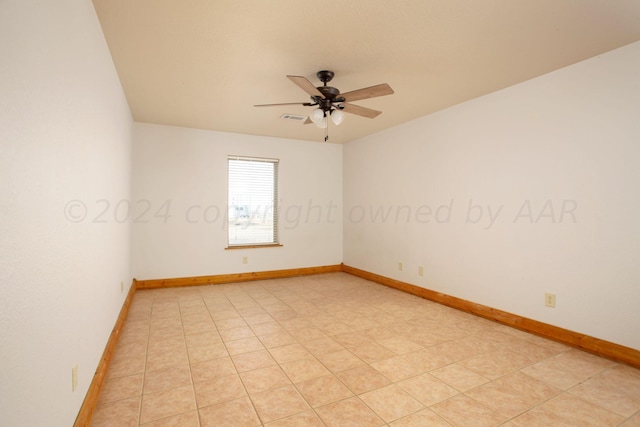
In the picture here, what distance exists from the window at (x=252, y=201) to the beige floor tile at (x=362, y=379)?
11.7 ft

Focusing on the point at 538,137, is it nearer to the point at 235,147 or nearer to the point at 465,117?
the point at 465,117

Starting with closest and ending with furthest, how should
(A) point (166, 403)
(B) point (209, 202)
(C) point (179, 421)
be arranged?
(C) point (179, 421)
(A) point (166, 403)
(B) point (209, 202)

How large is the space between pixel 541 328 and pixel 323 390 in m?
2.40

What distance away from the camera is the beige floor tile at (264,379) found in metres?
2.22

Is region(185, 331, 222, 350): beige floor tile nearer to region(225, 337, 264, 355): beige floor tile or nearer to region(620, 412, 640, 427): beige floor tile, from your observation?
region(225, 337, 264, 355): beige floor tile

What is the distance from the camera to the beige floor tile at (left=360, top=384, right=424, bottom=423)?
75.9 inches

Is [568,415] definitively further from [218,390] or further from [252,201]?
[252,201]

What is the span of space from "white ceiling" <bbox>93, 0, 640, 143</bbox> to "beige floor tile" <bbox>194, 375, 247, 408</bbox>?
8.61 feet

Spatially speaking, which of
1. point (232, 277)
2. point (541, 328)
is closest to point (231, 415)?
point (541, 328)

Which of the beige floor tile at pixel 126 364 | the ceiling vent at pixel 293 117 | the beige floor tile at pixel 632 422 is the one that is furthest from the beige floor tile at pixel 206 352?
the ceiling vent at pixel 293 117

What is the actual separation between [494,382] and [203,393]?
209 cm

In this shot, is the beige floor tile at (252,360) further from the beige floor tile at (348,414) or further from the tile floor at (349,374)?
the beige floor tile at (348,414)

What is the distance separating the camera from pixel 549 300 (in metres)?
3.09

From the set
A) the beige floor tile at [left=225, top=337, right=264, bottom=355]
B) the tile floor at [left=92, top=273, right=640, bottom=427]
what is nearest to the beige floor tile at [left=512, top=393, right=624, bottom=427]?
the tile floor at [left=92, top=273, right=640, bottom=427]
